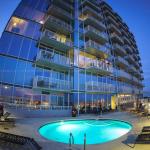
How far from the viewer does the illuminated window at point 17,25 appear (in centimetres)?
1919

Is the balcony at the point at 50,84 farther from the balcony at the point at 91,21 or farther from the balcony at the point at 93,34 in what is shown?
the balcony at the point at 91,21

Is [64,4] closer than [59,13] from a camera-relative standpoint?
No

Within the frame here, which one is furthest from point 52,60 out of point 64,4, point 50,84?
point 64,4

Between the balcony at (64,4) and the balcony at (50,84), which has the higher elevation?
the balcony at (64,4)

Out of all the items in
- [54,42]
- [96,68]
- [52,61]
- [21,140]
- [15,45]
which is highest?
[54,42]

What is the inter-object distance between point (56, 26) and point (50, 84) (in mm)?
8385

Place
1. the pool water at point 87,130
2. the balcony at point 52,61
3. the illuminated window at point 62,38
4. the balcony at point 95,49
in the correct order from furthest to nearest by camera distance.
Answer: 1. the balcony at point 95,49
2. the illuminated window at point 62,38
3. the balcony at point 52,61
4. the pool water at point 87,130

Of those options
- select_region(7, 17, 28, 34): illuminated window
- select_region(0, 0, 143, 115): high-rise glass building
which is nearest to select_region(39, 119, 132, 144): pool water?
select_region(0, 0, 143, 115): high-rise glass building

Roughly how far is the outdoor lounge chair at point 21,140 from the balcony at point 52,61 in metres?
11.7

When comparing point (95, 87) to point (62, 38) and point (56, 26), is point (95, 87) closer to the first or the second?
point (62, 38)

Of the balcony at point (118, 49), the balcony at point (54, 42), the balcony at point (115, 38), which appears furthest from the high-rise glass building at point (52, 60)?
the balcony at point (115, 38)

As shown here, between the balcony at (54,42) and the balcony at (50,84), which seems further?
the balcony at (54,42)

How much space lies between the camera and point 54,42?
837 inches

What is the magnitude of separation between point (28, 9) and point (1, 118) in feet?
48.4
